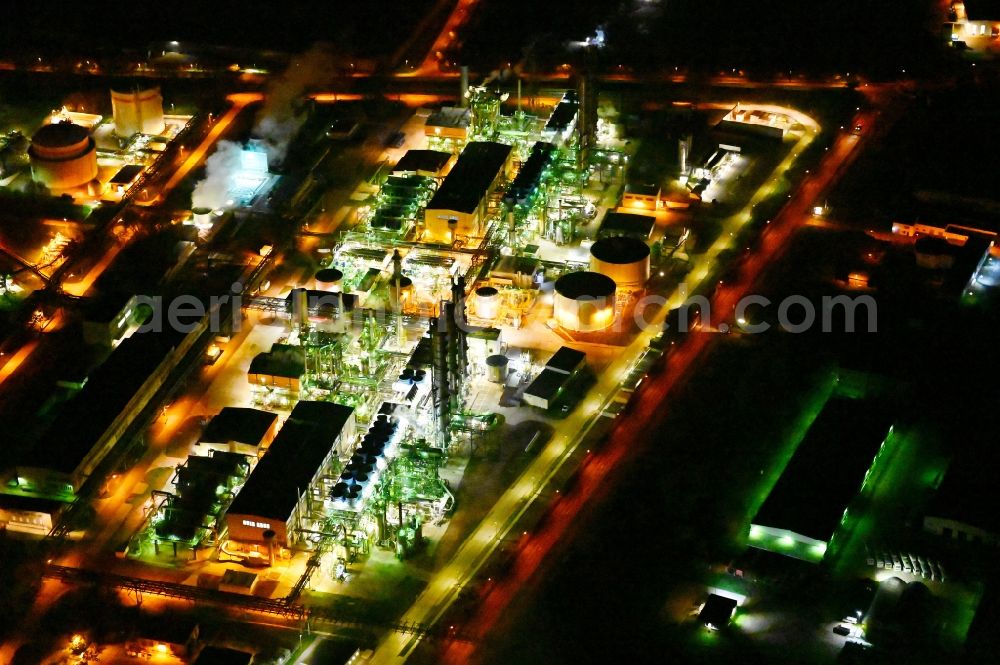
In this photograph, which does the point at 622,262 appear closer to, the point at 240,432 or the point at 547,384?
the point at 547,384

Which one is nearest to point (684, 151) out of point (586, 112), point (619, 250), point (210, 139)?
point (586, 112)

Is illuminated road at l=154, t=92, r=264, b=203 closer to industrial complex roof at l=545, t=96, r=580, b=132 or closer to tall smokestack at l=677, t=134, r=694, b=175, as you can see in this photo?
industrial complex roof at l=545, t=96, r=580, b=132

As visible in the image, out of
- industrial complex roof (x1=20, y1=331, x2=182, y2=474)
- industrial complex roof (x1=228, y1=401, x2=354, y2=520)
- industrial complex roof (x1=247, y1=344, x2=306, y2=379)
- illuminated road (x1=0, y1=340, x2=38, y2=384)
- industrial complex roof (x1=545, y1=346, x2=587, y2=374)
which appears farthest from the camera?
illuminated road (x1=0, y1=340, x2=38, y2=384)

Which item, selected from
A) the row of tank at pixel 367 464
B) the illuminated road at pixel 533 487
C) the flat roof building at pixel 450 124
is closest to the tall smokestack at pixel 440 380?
the row of tank at pixel 367 464

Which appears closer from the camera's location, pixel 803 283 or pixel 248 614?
pixel 248 614

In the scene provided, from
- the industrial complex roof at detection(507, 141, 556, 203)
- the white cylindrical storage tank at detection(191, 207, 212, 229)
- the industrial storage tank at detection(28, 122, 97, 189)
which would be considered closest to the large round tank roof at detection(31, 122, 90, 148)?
the industrial storage tank at detection(28, 122, 97, 189)

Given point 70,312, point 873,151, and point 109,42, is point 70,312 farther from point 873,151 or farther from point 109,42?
point 873,151

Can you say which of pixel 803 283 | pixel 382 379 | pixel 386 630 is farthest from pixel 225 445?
pixel 803 283
